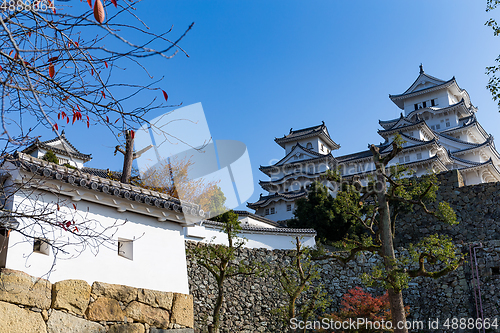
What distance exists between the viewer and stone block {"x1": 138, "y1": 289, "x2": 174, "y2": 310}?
5344 mm

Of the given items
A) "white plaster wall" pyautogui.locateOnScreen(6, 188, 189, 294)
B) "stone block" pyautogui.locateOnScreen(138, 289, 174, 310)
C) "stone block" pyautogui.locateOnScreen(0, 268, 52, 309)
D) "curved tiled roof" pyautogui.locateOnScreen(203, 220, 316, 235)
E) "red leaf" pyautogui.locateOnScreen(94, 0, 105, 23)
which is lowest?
"stone block" pyautogui.locateOnScreen(138, 289, 174, 310)

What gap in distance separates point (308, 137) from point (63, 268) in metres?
28.1

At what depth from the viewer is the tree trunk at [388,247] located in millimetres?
7429

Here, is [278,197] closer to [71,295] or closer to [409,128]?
[409,128]

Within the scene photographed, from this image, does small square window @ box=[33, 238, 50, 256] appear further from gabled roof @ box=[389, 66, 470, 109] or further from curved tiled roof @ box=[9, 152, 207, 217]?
gabled roof @ box=[389, 66, 470, 109]

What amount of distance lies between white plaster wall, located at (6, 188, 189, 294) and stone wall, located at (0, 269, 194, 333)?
0.12 m

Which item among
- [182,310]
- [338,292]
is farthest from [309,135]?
[182,310]

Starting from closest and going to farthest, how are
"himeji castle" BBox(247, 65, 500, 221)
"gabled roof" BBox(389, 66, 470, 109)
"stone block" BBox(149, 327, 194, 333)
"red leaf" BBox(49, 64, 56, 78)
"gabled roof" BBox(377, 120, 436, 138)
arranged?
"red leaf" BBox(49, 64, 56, 78) < "stone block" BBox(149, 327, 194, 333) < "himeji castle" BBox(247, 65, 500, 221) < "gabled roof" BBox(377, 120, 436, 138) < "gabled roof" BBox(389, 66, 470, 109)

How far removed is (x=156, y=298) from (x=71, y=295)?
44.0 inches

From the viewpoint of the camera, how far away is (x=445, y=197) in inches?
768

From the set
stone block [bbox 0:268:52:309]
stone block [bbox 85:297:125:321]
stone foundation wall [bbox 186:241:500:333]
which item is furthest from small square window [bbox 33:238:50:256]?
stone foundation wall [bbox 186:241:500:333]

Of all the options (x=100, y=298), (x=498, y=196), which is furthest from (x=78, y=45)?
(x=498, y=196)

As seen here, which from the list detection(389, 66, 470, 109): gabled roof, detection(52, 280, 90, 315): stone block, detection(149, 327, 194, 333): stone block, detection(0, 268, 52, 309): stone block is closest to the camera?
detection(0, 268, 52, 309): stone block

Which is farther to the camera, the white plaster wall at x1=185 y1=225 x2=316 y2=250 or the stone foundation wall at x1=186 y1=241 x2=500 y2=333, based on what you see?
the white plaster wall at x1=185 y1=225 x2=316 y2=250
